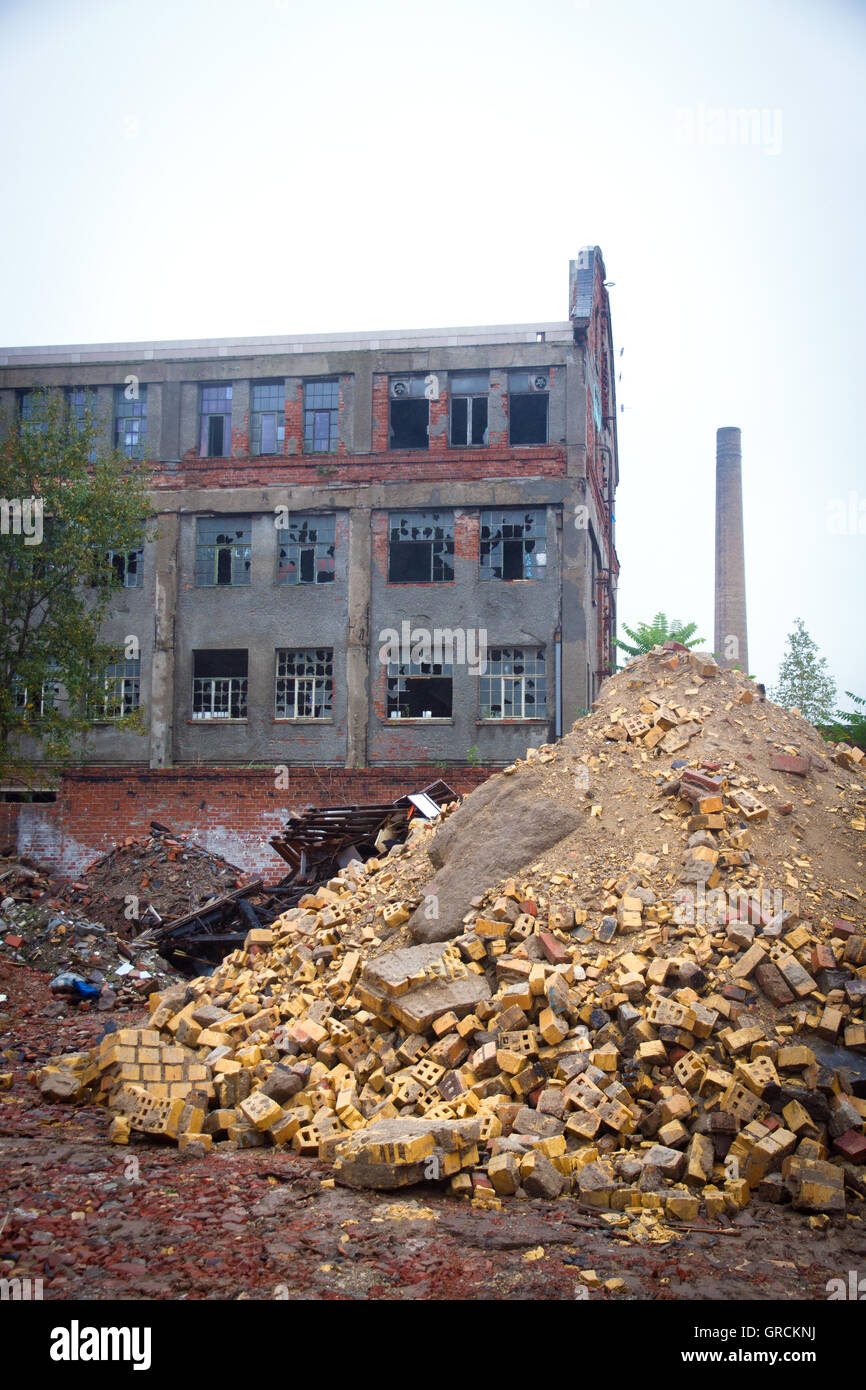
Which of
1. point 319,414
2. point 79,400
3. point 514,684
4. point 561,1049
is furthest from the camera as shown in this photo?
point 79,400

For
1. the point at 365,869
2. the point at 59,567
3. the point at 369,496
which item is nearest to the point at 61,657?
the point at 59,567

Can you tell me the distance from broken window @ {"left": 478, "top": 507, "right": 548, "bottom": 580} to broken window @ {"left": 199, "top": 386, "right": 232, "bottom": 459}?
7141mm

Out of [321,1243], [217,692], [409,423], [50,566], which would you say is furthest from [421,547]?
[321,1243]

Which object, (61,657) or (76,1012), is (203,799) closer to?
(61,657)

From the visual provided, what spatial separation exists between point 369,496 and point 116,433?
685 cm

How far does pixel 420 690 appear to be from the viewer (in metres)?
23.5

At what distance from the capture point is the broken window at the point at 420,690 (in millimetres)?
23469

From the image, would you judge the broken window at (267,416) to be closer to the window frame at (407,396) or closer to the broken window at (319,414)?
the broken window at (319,414)

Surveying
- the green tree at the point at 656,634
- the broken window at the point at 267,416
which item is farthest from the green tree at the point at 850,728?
the broken window at the point at 267,416

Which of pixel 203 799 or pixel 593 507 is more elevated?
pixel 593 507

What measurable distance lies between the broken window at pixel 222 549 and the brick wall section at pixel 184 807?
574 cm

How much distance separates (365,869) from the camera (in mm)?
12297

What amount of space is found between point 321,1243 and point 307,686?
18604mm

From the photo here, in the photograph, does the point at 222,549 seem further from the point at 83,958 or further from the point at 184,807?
the point at 83,958
